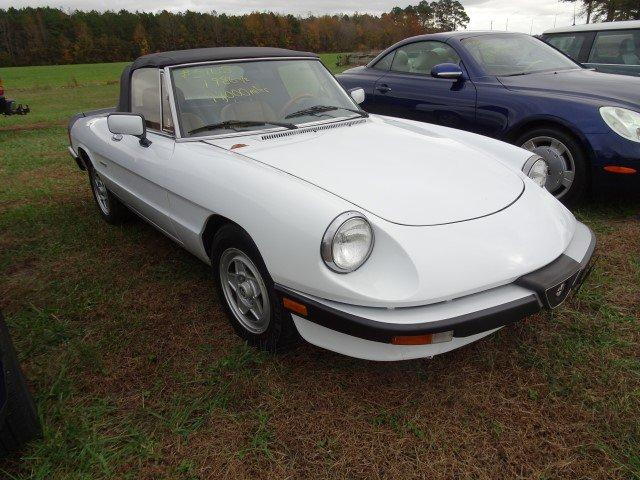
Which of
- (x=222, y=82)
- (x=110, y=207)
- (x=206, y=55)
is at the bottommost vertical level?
(x=110, y=207)

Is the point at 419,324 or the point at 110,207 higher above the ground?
the point at 419,324

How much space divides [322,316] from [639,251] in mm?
2573

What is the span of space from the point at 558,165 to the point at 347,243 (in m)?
2.79

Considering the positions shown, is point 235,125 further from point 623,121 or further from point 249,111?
point 623,121

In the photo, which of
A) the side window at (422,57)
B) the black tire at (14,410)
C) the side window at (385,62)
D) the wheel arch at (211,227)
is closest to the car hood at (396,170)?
the wheel arch at (211,227)

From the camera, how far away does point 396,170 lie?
6.98ft

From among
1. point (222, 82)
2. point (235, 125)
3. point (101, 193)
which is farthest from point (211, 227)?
point (101, 193)

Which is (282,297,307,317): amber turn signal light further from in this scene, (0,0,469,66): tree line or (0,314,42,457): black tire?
(0,0,469,66): tree line

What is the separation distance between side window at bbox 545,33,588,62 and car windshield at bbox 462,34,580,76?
5.07ft

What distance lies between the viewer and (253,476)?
165 centimetres

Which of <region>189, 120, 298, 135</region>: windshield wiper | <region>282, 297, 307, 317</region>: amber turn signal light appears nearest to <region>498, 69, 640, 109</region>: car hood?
<region>189, 120, 298, 135</region>: windshield wiper

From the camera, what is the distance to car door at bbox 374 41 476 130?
434 cm

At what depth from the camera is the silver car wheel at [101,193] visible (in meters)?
3.95

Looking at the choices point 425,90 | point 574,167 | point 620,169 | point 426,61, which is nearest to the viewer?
point 620,169
